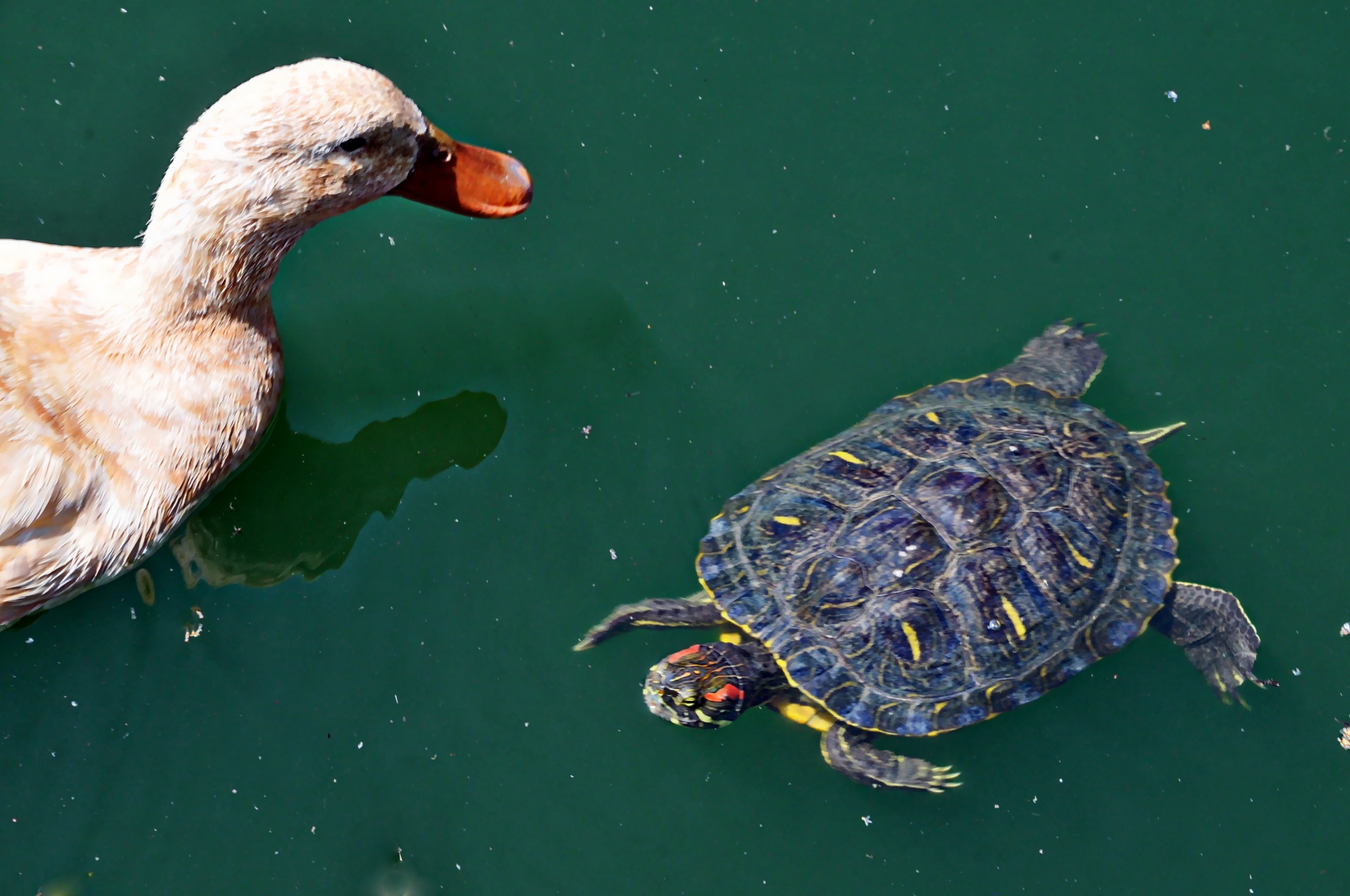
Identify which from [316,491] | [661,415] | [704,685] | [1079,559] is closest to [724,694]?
[704,685]

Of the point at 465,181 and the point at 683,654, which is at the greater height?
the point at 465,181

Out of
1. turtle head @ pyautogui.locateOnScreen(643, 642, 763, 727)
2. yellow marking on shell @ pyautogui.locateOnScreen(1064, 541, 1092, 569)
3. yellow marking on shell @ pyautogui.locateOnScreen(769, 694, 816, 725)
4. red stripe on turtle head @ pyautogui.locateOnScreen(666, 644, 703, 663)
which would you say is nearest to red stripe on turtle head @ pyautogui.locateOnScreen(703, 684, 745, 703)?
turtle head @ pyautogui.locateOnScreen(643, 642, 763, 727)

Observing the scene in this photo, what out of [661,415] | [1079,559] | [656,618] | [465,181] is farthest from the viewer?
[661,415]

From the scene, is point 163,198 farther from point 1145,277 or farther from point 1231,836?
point 1231,836

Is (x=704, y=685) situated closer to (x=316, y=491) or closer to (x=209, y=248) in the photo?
(x=316, y=491)

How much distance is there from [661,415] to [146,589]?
2065 millimetres

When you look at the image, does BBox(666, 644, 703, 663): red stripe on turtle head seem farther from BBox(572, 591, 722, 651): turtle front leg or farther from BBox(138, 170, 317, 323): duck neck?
BBox(138, 170, 317, 323): duck neck

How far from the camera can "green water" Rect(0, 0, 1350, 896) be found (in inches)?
131

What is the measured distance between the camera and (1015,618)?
3068mm

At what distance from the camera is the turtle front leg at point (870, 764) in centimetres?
323

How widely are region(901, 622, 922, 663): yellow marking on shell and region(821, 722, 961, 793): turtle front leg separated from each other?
1.38ft

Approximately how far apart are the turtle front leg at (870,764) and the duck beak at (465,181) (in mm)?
2184

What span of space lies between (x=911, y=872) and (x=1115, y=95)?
3412 mm

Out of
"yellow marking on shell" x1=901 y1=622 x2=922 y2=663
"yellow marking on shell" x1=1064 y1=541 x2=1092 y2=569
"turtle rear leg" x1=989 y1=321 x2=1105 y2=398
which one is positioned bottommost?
"yellow marking on shell" x1=901 y1=622 x2=922 y2=663
